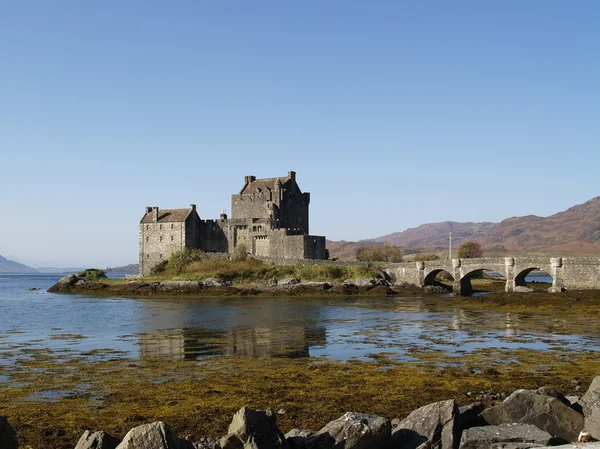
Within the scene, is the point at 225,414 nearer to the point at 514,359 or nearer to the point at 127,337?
the point at 514,359

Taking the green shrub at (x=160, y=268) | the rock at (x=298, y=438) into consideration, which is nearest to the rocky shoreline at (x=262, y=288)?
the green shrub at (x=160, y=268)

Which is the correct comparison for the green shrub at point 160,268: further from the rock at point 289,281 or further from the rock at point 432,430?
the rock at point 432,430

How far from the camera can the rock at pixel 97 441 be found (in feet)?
30.9

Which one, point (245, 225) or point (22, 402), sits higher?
point (245, 225)

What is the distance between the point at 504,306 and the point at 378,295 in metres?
16.8

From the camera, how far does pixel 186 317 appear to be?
1567 inches

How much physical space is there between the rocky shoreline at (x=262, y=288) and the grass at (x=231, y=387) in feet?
124

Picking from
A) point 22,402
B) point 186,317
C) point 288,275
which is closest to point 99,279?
point 288,275

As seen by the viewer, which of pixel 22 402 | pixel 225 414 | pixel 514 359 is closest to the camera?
pixel 225 414

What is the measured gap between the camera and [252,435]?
31.3ft

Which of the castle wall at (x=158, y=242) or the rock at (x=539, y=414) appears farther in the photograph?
the castle wall at (x=158, y=242)

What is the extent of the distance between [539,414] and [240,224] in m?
70.9

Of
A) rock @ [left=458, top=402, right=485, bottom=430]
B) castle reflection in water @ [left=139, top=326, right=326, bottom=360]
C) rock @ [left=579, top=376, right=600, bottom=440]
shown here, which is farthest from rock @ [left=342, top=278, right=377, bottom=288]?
rock @ [left=579, top=376, right=600, bottom=440]

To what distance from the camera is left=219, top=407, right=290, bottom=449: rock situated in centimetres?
954
